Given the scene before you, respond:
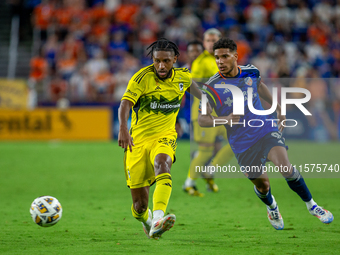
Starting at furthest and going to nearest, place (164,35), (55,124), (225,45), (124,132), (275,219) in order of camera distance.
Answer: (164,35) < (55,124) < (275,219) < (225,45) < (124,132)

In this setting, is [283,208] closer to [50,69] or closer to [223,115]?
[223,115]

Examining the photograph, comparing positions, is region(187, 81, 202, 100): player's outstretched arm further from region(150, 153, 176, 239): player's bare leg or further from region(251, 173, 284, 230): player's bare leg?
region(251, 173, 284, 230): player's bare leg

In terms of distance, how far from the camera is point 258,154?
18.9ft

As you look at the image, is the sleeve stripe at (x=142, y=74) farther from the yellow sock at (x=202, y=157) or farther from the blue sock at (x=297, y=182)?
the yellow sock at (x=202, y=157)

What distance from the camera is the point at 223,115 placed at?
5.95 m

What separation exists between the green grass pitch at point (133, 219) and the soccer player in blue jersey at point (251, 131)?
1.29 feet

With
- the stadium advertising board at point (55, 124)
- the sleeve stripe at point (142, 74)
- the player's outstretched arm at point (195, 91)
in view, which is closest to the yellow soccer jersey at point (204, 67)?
the player's outstretched arm at point (195, 91)

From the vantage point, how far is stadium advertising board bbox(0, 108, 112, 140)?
60.5 feet

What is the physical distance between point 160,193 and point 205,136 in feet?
12.2

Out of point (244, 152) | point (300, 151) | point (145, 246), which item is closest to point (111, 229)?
point (145, 246)

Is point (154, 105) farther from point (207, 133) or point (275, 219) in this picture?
point (207, 133)

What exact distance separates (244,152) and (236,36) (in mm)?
14256

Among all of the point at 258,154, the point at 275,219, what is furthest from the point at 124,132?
the point at 275,219

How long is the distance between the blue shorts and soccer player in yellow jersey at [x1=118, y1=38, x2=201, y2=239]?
90cm
